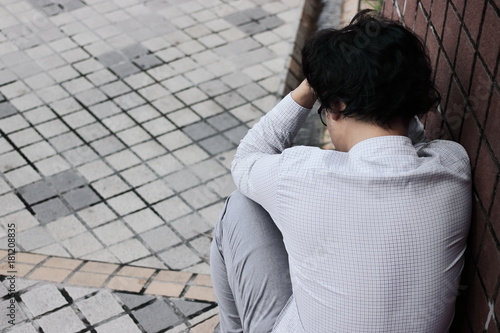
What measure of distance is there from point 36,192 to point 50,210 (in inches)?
7.1

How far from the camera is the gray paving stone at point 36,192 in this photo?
12.3ft

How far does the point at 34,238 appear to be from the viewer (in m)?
3.50

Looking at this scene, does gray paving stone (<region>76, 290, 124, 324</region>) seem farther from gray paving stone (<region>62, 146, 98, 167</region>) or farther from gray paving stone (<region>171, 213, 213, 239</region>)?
gray paving stone (<region>62, 146, 98, 167</region>)

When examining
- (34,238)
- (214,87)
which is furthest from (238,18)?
(34,238)

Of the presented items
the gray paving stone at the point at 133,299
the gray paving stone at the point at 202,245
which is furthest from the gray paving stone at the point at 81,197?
the gray paving stone at the point at 133,299

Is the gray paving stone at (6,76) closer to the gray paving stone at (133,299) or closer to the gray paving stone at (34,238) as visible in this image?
the gray paving stone at (34,238)

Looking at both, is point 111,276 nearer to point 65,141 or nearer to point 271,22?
point 65,141

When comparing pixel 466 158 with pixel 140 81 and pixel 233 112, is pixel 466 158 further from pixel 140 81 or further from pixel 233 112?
pixel 140 81

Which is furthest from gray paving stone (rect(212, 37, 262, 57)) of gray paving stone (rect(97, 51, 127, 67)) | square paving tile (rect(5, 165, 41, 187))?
square paving tile (rect(5, 165, 41, 187))

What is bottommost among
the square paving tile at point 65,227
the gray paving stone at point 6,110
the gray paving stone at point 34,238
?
the gray paving stone at point 6,110

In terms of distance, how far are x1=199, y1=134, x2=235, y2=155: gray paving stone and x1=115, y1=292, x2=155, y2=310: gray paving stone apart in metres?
1.20

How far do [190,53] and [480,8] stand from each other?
3.18 m

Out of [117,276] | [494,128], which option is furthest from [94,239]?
[494,128]

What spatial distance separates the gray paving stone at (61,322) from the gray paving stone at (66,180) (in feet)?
3.03
